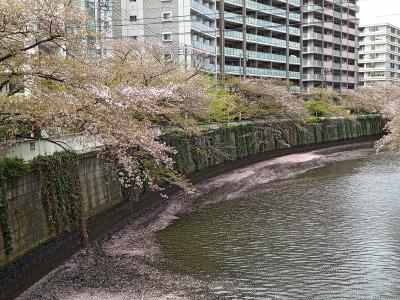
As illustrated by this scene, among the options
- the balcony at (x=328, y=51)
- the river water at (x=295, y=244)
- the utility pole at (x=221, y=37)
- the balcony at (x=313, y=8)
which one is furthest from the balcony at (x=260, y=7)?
the river water at (x=295, y=244)

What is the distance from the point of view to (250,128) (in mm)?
41188

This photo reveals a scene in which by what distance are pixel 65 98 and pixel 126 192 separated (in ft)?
32.1

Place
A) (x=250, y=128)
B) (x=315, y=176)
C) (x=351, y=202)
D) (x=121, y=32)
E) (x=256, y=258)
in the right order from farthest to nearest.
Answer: (x=121, y=32)
(x=250, y=128)
(x=315, y=176)
(x=351, y=202)
(x=256, y=258)

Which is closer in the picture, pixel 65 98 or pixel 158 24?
pixel 65 98

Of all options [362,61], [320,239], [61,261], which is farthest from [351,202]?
[362,61]

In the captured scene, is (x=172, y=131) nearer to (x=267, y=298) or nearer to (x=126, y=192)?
(x=126, y=192)

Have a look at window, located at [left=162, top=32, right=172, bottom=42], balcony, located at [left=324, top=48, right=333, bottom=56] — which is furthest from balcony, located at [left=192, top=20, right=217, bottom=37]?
balcony, located at [left=324, top=48, right=333, bottom=56]

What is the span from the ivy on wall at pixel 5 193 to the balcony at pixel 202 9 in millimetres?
39651

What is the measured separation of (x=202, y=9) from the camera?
5319 cm

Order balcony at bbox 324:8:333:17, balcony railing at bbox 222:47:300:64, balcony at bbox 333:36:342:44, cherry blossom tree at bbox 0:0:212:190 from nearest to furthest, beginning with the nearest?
cherry blossom tree at bbox 0:0:212:190, balcony railing at bbox 222:47:300:64, balcony at bbox 324:8:333:17, balcony at bbox 333:36:342:44

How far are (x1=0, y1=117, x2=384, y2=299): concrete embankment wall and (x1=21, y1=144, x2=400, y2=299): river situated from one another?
60 centimetres

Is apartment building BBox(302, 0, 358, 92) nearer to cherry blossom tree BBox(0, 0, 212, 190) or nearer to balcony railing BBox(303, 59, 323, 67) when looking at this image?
balcony railing BBox(303, 59, 323, 67)

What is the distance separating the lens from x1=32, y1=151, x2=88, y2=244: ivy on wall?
15523 millimetres

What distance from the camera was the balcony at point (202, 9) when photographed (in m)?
50.9
